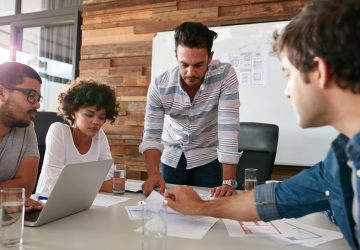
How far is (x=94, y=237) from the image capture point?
0.90 m

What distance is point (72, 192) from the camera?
104 cm

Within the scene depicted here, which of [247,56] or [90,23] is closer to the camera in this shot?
[247,56]

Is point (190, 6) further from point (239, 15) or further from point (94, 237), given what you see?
point (94, 237)

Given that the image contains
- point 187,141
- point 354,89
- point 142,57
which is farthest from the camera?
point 142,57

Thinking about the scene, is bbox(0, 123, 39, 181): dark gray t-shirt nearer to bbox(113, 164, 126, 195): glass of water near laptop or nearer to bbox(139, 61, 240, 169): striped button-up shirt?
bbox(113, 164, 126, 195): glass of water near laptop

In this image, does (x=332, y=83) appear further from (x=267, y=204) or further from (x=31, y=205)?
(x=31, y=205)

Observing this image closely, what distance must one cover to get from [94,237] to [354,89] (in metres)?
0.69

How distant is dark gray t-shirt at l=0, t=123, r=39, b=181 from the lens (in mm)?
1500

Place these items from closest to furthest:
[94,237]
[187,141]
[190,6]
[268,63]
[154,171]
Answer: [94,237] < [154,171] < [187,141] < [268,63] < [190,6]

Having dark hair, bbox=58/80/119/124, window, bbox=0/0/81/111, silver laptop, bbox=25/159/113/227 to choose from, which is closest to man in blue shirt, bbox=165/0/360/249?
silver laptop, bbox=25/159/113/227

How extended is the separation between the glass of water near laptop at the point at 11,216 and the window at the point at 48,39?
9.59 feet

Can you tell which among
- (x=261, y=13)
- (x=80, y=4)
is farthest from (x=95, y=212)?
(x=80, y=4)

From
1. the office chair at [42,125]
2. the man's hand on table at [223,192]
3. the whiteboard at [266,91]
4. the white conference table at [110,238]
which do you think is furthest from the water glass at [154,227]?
the whiteboard at [266,91]

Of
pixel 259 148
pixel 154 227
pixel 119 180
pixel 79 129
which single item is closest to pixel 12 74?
pixel 79 129
